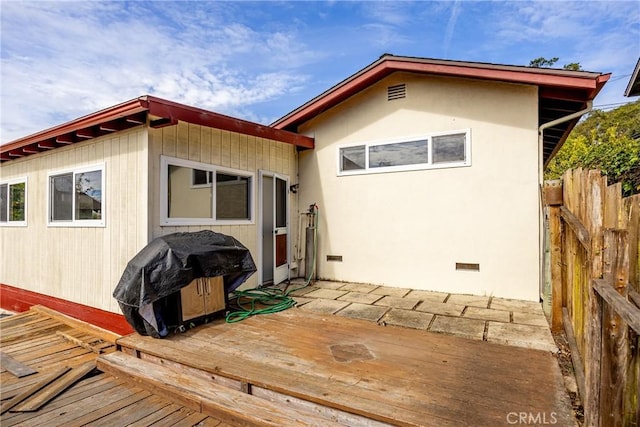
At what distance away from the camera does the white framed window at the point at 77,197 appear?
4.40 m

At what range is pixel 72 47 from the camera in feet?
20.3

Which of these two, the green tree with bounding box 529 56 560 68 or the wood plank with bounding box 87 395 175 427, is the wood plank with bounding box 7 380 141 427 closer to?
the wood plank with bounding box 87 395 175 427

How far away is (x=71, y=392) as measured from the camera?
2.77 m

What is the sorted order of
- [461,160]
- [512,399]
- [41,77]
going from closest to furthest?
[512,399], [461,160], [41,77]

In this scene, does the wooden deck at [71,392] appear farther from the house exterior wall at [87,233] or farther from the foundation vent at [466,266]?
the foundation vent at [466,266]

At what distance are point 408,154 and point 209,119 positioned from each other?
3225 millimetres

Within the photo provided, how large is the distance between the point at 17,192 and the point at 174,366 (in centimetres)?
577

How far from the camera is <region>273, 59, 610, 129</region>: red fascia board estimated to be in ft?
14.0

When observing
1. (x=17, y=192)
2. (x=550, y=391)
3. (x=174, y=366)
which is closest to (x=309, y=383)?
(x=174, y=366)

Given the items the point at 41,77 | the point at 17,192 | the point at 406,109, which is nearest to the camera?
the point at 406,109

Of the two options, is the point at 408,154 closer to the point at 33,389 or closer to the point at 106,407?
the point at 106,407

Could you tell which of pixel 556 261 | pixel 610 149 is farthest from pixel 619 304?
pixel 610 149

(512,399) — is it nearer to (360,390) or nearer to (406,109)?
(360,390)

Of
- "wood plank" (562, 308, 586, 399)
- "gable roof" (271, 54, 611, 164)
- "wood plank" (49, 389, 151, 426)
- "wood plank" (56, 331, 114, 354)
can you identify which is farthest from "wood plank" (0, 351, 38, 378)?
"gable roof" (271, 54, 611, 164)
